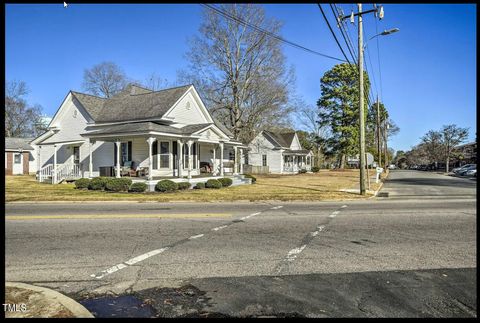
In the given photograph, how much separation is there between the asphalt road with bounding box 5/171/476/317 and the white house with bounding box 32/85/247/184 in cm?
1416

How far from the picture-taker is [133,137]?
78.8 feet

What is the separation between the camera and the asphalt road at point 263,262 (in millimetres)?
4508

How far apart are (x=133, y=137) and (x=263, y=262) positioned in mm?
19618

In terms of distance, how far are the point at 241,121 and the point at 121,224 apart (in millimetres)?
25330

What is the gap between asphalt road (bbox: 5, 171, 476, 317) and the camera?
4508 mm

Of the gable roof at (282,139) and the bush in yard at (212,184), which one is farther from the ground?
the gable roof at (282,139)

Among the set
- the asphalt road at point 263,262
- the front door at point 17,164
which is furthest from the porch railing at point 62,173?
the asphalt road at point 263,262

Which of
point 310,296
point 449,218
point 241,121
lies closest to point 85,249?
point 310,296

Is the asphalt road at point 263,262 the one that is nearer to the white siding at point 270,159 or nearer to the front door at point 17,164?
the front door at point 17,164

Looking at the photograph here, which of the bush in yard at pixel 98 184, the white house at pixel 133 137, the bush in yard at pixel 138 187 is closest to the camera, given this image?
the bush in yard at pixel 138 187

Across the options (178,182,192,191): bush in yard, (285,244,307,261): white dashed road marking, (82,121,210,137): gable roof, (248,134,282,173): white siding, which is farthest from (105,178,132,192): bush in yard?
(248,134,282,173): white siding

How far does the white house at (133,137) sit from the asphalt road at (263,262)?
14158 millimetres

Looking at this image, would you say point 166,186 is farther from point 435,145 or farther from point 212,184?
point 435,145

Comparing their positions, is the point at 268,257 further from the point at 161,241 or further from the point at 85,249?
the point at 85,249
